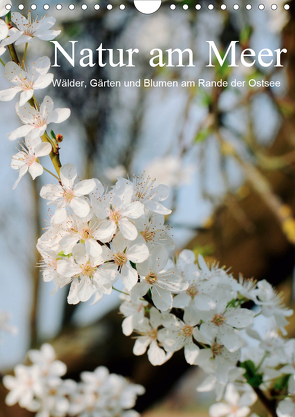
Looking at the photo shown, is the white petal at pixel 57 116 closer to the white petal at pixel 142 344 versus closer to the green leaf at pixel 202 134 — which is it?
the white petal at pixel 142 344

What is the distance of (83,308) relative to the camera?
192cm

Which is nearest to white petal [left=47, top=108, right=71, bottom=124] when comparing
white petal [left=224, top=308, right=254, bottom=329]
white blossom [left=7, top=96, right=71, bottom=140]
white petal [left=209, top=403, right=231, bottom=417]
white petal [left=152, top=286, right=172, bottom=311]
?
white blossom [left=7, top=96, right=71, bottom=140]

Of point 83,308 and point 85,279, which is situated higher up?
point 85,279

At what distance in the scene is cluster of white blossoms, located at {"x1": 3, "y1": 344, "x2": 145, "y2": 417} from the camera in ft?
3.41

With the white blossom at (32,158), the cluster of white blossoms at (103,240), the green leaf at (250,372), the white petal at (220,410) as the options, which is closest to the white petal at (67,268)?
the cluster of white blossoms at (103,240)

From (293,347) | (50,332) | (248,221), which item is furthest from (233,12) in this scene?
(50,332)

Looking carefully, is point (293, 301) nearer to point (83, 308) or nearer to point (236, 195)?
point (236, 195)

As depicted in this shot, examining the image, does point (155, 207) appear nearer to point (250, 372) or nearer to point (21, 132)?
point (21, 132)

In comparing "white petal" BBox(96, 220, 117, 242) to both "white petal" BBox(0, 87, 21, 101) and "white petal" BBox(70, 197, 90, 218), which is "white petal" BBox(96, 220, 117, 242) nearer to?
"white petal" BBox(70, 197, 90, 218)

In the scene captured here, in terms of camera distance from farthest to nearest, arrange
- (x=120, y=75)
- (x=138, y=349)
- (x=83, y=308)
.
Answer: (x=83, y=308) < (x=120, y=75) < (x=138, y=349)

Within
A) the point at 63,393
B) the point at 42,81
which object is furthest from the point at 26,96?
the point at 63,393

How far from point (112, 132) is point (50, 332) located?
1291 millimetres

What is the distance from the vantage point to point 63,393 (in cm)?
107

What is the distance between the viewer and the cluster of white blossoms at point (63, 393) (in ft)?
3.41
